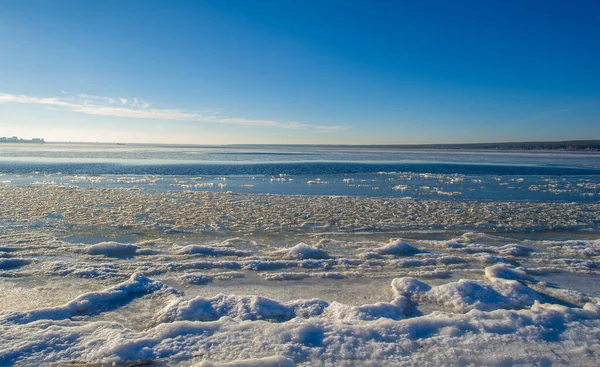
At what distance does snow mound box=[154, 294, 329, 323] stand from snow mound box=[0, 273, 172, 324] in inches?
32.7

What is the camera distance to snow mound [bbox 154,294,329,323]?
489cm

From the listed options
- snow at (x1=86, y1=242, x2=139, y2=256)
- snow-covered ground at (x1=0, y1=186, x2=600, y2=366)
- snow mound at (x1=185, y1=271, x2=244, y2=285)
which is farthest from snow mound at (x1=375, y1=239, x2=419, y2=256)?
snow at (x1=86, y1=242, x2=139, y2=256)

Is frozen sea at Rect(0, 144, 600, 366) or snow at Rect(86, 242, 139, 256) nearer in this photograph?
frozen sea at Rect(0, 144, 600, 366)

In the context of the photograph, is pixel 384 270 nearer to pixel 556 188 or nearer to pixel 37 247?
pixel 37 247

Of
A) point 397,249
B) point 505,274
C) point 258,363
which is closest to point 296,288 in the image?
point 258,363

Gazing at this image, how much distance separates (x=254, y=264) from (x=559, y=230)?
930 centimetres

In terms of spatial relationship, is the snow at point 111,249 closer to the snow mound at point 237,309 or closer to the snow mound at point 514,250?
the snow mound at point 237,309

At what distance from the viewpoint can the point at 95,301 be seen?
5.28 metres

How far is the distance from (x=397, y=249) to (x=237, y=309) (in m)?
4.34

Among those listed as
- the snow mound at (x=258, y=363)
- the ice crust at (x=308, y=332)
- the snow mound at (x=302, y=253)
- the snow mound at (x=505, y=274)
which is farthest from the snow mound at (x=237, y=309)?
the snow mound at (x=505, y=274)

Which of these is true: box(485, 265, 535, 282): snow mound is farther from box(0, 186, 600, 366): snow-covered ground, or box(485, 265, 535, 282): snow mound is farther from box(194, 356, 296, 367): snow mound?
box(194, 356, 296, 367): snow mound

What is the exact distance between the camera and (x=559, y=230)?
10.3 metres

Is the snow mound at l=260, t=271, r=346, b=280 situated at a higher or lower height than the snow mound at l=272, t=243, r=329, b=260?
lower

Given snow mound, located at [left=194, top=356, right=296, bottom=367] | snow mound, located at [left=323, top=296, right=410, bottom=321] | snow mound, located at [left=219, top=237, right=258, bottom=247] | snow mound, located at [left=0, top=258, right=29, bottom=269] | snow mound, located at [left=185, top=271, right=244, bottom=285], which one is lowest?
snow mound, located at [left=323, top=296, right=410, bottom=321]
